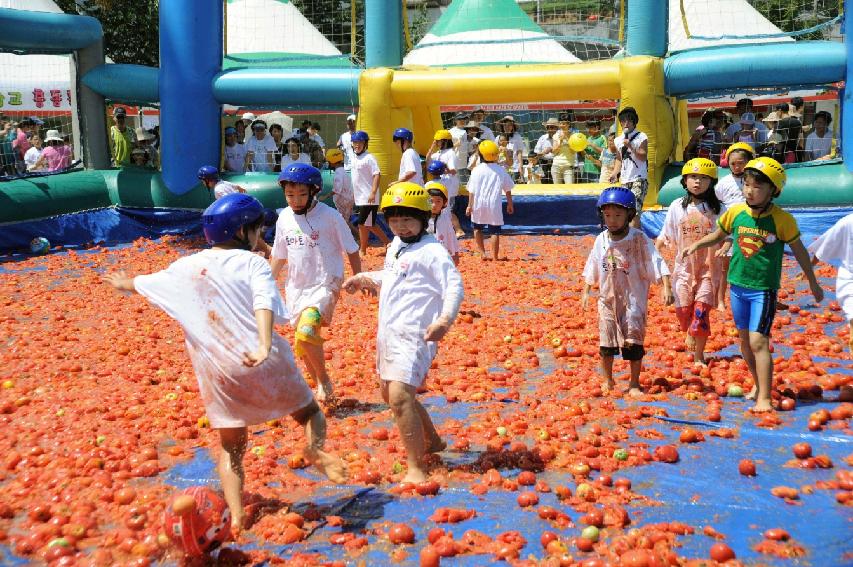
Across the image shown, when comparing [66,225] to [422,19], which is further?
[422,19]

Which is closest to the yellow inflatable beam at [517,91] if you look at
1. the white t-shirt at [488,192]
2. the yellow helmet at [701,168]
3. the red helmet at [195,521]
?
the white t-shirt at [488,192]

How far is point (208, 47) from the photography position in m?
16.2

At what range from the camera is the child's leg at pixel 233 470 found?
4.70 m

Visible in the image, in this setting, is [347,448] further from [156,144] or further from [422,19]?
[422,19]

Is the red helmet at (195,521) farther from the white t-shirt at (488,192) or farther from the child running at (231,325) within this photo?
the white t-shirt at (488,192)

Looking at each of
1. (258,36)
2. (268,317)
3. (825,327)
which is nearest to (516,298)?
(825,327)

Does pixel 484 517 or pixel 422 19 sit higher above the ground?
pixel 422 19

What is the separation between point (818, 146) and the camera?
15984 mm

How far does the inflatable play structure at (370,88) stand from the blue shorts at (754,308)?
8285 mm

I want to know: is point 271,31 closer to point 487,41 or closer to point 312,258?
point 487,41

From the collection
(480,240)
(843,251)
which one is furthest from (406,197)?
(480,240)

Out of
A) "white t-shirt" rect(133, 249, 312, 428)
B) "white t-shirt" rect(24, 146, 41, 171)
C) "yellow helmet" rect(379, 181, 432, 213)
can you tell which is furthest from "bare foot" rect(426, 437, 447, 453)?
"white t-shirt" rect(24, 146, 41, 171)

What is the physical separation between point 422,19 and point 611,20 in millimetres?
21734

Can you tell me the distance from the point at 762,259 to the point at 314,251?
3218 millimetres
